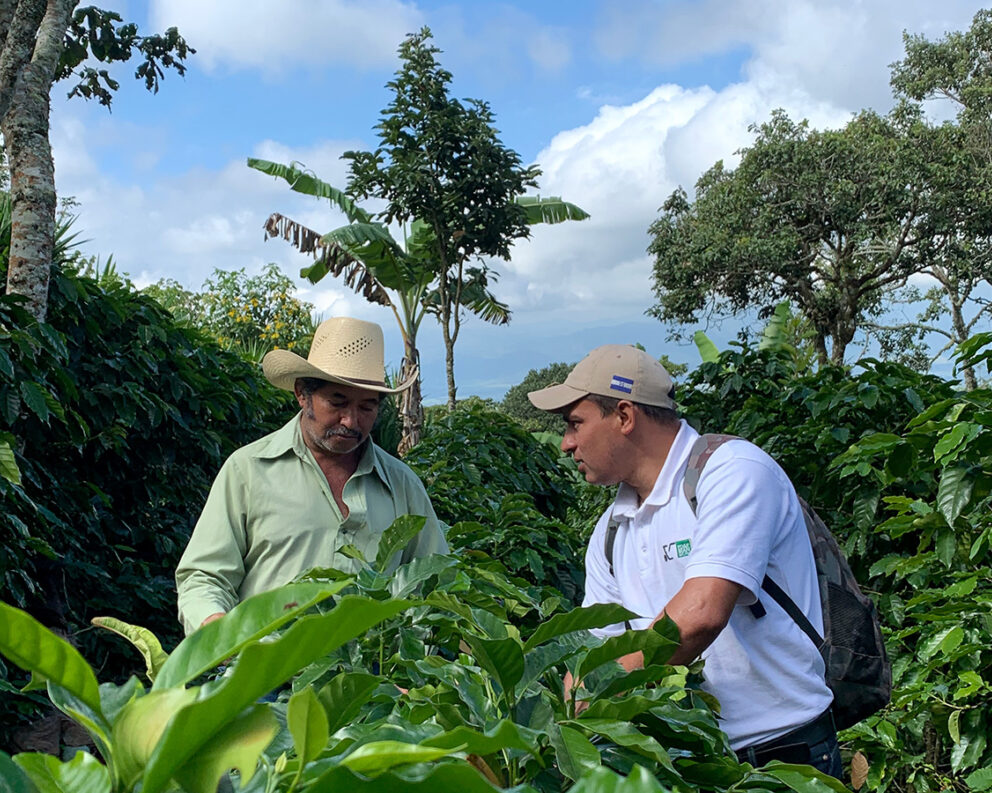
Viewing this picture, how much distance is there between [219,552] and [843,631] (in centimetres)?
169

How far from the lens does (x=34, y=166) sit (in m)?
4.44

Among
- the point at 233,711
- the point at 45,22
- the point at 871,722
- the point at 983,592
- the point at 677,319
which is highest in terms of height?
the point at 677,319

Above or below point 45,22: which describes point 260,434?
below

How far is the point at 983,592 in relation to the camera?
3291 millimetres

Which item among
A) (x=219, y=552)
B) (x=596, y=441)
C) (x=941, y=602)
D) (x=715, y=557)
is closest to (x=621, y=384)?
(x=596, y=441)

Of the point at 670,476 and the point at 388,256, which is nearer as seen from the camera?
the point at 670,476

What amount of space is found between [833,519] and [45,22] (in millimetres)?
4401

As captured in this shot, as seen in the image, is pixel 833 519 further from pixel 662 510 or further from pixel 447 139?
pixel 447 139

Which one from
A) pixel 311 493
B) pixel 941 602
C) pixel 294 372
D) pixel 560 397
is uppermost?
pixel 294 372

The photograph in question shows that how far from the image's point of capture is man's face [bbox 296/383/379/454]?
2.99m

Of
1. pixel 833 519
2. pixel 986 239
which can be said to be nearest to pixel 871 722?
pixel 833 519

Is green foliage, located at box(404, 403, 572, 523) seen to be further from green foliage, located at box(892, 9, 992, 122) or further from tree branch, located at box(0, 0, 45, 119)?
green foliage, located at box(892, 9, 992, 122)

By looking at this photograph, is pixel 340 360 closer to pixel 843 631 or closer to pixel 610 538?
pixel 610 538

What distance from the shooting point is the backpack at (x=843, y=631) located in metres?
2.35
